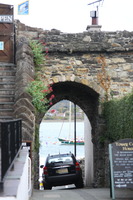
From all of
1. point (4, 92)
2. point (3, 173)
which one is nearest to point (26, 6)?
point (4, 92)

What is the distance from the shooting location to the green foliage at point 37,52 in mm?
12688

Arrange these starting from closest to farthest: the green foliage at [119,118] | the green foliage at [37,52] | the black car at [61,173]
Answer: the green foliage at [119,118] → the green foliage at [37,52] → the black car at [61,173]

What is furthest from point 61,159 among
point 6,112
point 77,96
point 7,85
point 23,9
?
point 23,9

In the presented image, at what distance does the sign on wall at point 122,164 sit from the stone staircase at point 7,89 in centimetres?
290

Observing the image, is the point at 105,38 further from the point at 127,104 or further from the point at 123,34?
→ the point at 127,104

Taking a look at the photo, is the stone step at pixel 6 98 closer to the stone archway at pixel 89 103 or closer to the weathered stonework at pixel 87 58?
the weathered stonework at pixel 87 58

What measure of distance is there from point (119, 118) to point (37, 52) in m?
3.85

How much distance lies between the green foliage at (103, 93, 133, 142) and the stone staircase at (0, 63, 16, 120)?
2992mm

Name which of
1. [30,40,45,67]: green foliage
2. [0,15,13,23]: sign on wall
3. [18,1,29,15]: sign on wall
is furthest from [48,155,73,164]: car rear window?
[18,1,29,15]: sign on wall

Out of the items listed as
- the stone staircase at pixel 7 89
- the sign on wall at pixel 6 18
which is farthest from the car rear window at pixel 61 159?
the sign on wall at pixel 6 18

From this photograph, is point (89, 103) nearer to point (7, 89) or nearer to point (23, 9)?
point (23, 9)

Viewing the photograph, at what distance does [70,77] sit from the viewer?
43.3 ft

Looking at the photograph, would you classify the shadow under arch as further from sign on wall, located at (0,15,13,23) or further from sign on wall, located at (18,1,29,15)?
sign on wall, located at (0,15,13,23)

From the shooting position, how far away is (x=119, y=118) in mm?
10734
